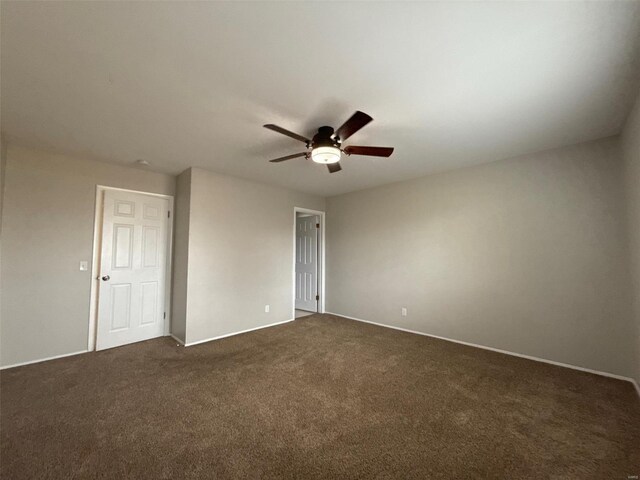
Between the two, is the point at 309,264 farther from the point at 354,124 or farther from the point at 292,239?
the point at 354,124

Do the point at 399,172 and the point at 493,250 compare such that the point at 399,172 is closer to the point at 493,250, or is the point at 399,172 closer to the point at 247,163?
the point at 493,250

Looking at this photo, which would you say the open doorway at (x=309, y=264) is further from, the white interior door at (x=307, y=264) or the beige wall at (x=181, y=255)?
the beige wall at (x=181, y=255)

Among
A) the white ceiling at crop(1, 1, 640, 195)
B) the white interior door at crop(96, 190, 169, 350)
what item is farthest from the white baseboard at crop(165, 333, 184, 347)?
the white ceiling at crop(1, 1, 640, 195)

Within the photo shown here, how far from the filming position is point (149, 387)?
7.62 feet

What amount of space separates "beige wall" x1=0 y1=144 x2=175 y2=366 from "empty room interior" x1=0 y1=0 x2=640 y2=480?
0.02 m

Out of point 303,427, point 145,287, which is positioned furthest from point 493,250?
point 145,287

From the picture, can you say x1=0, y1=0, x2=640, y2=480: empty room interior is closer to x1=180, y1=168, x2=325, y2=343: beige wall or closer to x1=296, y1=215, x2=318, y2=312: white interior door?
x1=180, y1=168, x2=325, y2=343: beige wall

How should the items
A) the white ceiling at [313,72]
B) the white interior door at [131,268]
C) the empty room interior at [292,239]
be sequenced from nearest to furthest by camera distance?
the white ceiling at [313,72] < the empty room interior at [292,239] < the white interior door at [131,268]

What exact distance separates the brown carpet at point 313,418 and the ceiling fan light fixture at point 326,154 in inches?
82.9

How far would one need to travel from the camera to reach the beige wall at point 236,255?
3521mm

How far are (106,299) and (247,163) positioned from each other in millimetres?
2532

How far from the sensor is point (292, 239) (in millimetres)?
4719

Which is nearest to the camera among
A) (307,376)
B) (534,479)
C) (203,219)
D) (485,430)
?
(534,479)

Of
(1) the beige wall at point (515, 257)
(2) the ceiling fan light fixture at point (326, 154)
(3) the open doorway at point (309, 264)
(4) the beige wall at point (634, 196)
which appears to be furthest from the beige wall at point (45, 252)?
(4) the beige wall at point (634, 196)
